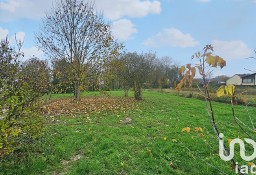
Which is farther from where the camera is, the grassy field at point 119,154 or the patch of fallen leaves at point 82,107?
the patch of fallen leaves at point 82,107

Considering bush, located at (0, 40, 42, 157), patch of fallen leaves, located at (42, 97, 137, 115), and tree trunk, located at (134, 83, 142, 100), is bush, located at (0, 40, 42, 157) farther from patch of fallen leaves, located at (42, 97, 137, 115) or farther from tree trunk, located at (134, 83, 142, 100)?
tree trunk, located at (134, 83, 142, 100)

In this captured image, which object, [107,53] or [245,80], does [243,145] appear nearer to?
[107,53]

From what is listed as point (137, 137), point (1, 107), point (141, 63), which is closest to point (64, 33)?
point (141, 63)

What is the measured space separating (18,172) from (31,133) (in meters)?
0.86

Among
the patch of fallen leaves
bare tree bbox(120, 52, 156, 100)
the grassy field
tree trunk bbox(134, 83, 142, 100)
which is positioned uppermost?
bare tree bbox(120, 52, 156, 100)

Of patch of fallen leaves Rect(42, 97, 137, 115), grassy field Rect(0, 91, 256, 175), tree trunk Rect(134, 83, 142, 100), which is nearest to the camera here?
grassy field Rect(0, 91, 256, 175)

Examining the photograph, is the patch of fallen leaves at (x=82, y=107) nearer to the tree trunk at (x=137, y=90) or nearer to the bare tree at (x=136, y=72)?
the tree trunk at (x=137, y=90)

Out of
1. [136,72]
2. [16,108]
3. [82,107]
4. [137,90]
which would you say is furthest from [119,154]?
[136,72]

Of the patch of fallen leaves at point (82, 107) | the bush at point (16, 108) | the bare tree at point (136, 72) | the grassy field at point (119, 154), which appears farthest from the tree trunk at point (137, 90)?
the bush at point (16, 108)

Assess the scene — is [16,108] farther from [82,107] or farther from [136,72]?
[136,72]

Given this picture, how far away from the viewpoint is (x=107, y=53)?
19.3 metres

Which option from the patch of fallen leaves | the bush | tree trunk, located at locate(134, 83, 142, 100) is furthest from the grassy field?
tree trunk, located at locate(134, 83, 142, 100)

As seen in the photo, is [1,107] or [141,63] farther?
[141,63]

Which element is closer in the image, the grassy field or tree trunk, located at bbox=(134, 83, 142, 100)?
the grassy field
